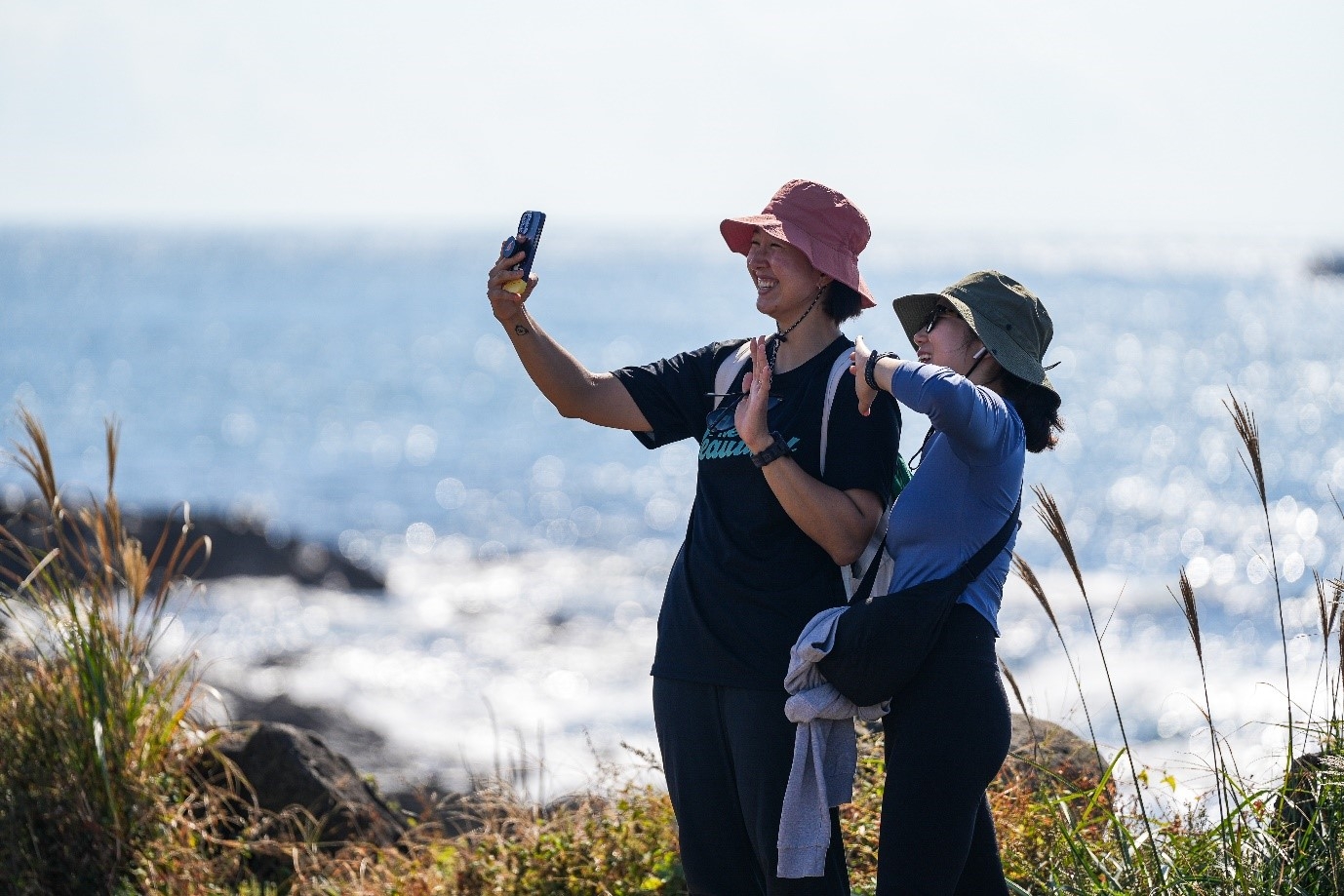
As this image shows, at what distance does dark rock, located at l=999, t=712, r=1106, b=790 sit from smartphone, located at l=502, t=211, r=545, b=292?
224cm

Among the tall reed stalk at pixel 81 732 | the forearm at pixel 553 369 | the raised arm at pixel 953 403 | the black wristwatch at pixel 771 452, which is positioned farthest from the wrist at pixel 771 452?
the tall reed stalk at pixel 81 732

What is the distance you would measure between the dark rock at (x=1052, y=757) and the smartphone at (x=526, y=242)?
2236mm

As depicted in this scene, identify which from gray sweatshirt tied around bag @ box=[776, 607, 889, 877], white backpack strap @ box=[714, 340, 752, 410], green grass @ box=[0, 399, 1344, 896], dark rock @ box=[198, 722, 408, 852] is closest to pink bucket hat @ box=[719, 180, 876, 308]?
white backpack strap @ box=[714, 340, 752, 410]

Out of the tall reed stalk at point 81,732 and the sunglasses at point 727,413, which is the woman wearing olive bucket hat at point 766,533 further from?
the tall reed stalk at point 81,732

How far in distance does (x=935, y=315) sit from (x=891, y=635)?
80cm

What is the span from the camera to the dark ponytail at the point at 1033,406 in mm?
3062

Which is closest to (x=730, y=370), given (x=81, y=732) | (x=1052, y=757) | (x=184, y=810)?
(x=1052, y=757)

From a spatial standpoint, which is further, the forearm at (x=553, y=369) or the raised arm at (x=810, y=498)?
the forearm at (x=553, y=369)

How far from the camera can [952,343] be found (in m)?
3.09

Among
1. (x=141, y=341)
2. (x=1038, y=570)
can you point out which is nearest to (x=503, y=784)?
(x=1038, y=570)

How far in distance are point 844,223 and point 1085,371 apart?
163 feet

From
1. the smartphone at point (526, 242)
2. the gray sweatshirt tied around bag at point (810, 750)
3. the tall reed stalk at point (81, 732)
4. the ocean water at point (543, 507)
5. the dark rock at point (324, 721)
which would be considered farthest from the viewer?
the ocean water at point (543, 507)

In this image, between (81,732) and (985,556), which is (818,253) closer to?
(985,556)

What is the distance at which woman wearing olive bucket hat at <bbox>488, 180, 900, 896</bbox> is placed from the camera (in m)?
3.05
